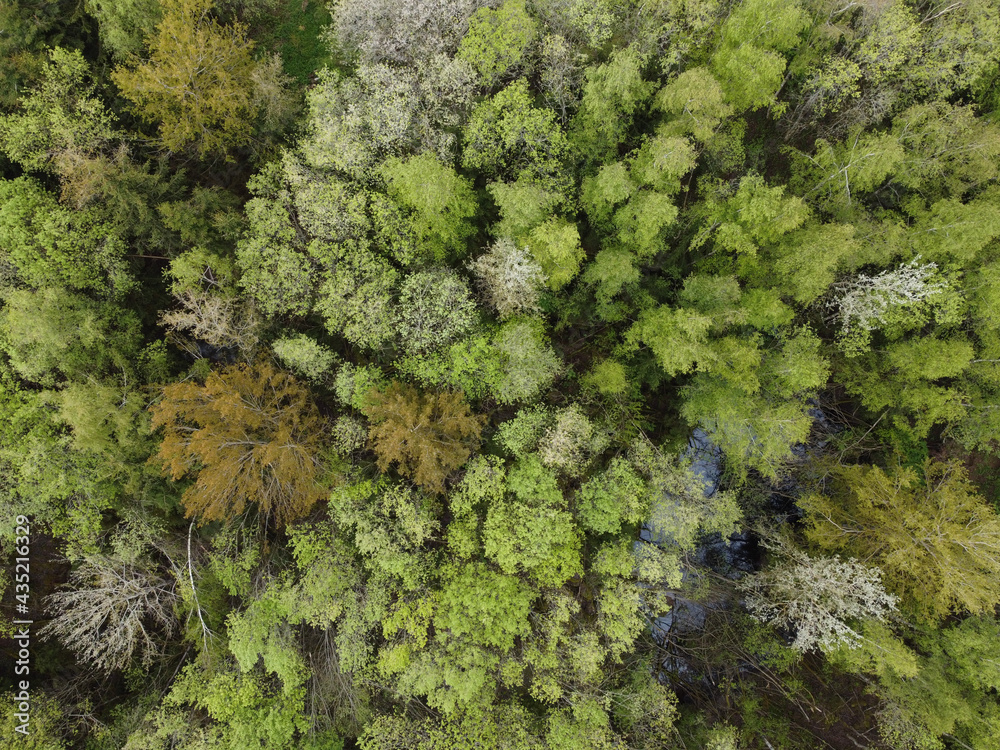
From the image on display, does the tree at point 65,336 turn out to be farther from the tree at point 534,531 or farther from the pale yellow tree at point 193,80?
the tree at point 534,531

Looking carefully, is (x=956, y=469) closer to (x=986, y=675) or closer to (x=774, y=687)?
(x=986, y=675)

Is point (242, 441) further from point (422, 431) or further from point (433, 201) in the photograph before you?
point (433, 201)

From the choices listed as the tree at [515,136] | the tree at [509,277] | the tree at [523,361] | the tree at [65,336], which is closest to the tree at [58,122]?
the tree at [65,336]

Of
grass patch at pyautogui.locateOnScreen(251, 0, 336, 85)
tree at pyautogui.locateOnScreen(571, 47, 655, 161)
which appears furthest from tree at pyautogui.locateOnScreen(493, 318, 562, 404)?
grass patch at pyautogui.locateOnScreen(251, 0, 336, 85)

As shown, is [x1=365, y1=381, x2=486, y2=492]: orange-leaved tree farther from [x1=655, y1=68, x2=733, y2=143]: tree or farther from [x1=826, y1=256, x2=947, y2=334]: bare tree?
[x1=826, y1=256, x2=947, y2=334]: bare tree

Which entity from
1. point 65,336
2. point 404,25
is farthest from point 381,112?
point 65,336
